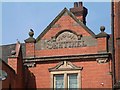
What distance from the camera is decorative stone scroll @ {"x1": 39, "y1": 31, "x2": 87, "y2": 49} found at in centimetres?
3034

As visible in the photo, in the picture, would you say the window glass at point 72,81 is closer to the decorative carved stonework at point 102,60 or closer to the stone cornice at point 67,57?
the stone cornice at point 67,57

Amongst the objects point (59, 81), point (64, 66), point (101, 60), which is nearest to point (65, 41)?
point (64, 66)

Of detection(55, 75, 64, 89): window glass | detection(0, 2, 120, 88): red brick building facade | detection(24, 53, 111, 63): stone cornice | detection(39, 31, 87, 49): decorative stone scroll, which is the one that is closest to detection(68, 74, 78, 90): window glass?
detection(0, 2, 120, 88): red brick building facade

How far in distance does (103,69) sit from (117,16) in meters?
3.44

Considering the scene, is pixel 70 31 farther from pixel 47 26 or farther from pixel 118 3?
pixel 118 3

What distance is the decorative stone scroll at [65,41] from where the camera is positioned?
3034cm

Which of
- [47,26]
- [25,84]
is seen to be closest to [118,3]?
[47,26]

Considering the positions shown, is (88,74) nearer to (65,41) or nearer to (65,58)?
(65,58)

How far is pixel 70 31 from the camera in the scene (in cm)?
3064

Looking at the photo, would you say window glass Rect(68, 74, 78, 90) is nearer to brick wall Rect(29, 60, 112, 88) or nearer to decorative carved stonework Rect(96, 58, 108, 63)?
brick wall Rect(29, 60, 112, 88)

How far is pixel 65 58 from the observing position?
1190 inches

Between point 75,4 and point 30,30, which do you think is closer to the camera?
point 30,30

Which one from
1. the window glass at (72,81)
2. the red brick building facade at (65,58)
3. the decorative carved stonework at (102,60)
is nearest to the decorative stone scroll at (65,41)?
the red brick building facade at (65,58)

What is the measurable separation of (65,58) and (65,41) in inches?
44.8
